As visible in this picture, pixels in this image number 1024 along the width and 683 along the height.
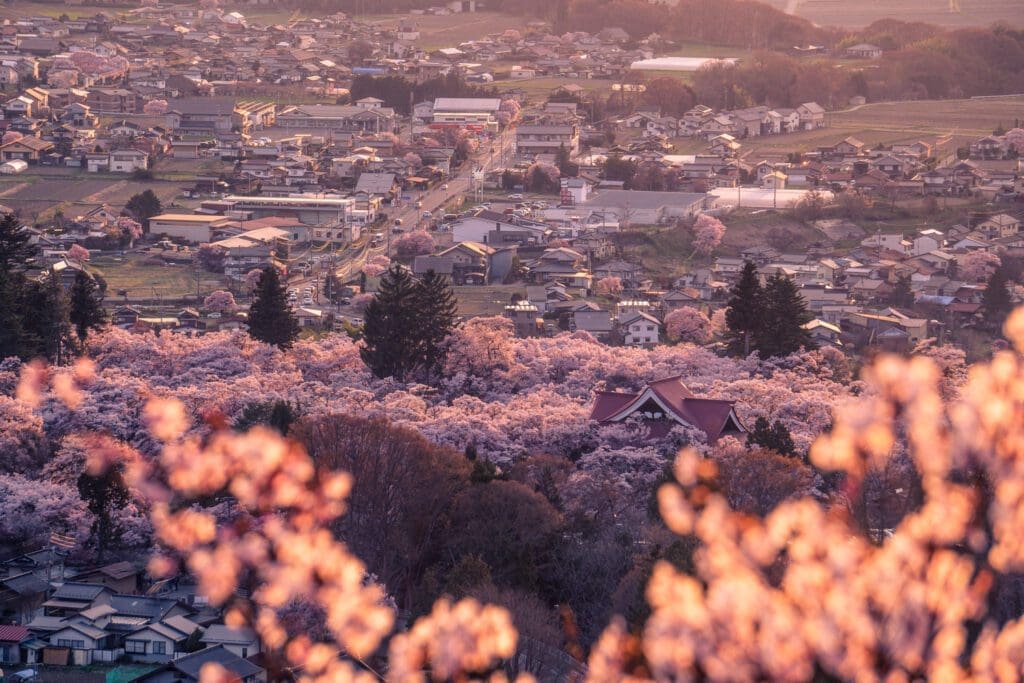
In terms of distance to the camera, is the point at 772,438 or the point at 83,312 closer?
the point at 772,438

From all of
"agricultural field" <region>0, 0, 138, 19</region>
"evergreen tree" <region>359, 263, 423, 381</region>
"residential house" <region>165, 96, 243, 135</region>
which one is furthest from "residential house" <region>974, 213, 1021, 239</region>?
"agricultural field" <region>0, 0, 138, 19</region>

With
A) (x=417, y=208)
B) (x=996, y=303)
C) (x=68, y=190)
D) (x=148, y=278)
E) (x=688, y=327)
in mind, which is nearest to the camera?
(x=688, y=327)

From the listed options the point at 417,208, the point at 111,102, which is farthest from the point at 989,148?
the point at 111,102

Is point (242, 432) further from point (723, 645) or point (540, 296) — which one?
point (540, 296)

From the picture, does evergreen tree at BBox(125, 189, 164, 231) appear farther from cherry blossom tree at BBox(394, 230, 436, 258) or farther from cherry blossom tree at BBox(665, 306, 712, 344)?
cherry blossom tree at BBox(665, 306, 712, 344)

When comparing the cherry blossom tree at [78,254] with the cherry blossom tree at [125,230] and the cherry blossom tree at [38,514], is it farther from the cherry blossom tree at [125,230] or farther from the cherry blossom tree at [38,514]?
the cherry blossom tree at [38,514]

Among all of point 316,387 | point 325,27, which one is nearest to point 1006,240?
point 316,387

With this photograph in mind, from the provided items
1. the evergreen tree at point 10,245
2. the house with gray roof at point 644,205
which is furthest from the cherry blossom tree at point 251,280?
the house with gray roof at point 644,205

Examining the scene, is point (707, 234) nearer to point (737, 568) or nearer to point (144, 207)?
point (144, 207)
